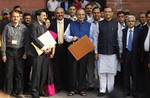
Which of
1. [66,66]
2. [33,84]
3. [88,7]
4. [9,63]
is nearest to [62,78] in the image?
[66,66]

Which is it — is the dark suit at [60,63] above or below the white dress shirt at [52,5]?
below

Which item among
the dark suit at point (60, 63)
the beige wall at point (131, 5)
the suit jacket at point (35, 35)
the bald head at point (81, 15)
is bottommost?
the dark suit at point (60, 63)

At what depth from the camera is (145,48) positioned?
18.6 feet

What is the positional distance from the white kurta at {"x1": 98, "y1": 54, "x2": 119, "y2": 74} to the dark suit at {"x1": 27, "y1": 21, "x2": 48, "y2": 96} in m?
1.17

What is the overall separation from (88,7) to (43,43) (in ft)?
5.66

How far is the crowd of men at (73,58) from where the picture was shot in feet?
18.7

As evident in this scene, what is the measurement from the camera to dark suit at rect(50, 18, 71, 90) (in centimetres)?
627

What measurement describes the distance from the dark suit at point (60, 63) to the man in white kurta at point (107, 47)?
716 mm

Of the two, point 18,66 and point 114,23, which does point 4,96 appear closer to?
point 18,66

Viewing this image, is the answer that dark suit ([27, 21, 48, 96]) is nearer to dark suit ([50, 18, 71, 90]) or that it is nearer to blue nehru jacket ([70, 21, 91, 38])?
dark suit ([50, 18, 71, 90])

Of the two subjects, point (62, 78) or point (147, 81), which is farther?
point (62, 78)

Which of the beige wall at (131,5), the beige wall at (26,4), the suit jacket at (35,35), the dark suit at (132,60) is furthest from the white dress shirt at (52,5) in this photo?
the dark suit at (132,60)

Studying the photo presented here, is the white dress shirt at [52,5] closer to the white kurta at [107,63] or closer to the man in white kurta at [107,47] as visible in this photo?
the man in white kurta at [107,47]

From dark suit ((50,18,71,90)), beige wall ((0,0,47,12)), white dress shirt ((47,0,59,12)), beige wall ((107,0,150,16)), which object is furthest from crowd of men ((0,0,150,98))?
beige wall ((0,0,47,12))
